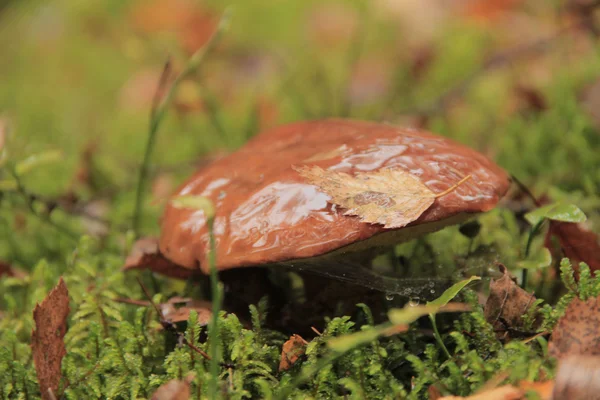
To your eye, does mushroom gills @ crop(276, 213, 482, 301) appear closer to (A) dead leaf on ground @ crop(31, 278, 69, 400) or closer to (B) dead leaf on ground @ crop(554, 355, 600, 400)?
(B) dead leaf on ground @ crop(554, 355, 600, 400)

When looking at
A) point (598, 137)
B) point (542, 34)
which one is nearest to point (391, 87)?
point (542, 34)

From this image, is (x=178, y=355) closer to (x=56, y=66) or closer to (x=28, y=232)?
(x=28, y=232)

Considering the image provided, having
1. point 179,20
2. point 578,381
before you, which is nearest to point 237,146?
point 578,381

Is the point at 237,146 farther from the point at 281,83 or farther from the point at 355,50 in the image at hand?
the point at 355,50

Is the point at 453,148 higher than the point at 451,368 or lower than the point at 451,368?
higher

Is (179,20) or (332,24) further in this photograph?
(179,20)

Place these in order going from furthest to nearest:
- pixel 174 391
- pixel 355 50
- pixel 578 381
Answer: pixel 355 50
pixel 174 391
pixel 578 381

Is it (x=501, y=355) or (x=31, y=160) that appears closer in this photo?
(x=501, y=355)
